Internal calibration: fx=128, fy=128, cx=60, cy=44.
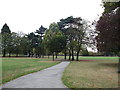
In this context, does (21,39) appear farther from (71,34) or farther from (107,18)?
(107,18)

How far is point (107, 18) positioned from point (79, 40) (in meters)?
20.9

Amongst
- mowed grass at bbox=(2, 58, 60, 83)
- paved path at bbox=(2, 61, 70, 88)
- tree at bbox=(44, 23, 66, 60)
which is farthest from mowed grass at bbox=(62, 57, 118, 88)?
tree at bbox=(44, 23, 66, 60)

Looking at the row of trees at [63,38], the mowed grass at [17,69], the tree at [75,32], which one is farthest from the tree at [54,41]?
the mowed grass at [17,69]

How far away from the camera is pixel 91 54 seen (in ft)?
305

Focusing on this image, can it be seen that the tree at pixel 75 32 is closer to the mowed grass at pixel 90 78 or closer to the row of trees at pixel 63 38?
the row of trees at pixel 63 38

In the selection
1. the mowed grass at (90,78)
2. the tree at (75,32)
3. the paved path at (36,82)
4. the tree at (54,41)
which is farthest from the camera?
the tree at (75,32)

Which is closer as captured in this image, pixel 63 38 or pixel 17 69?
pixel 17 69

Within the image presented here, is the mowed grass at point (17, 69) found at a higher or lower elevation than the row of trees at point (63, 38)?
lower

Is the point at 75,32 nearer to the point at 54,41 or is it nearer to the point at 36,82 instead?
the point at 54,41

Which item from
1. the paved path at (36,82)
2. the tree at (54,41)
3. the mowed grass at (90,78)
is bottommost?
the mowed grass at (90,78)

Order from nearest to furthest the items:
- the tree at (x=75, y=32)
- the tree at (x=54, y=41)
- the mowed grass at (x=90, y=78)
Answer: the mowed grass at (x=90, y=78) → the tree at (x=54, y=41) → the tree at (x=75, y=32)

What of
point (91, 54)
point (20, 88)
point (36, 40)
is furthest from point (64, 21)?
point (91, 54)

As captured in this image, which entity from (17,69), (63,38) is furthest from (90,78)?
(63,38)

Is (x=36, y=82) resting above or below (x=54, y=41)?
below
